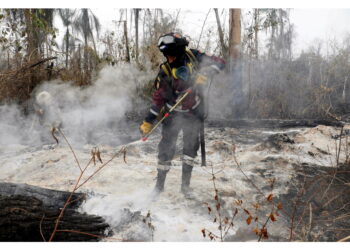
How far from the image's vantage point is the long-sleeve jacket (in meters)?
2.87

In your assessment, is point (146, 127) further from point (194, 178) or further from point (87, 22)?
point (87, 22)

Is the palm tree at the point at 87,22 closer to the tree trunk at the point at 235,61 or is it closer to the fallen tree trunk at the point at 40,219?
the fallen tree trunk at the point at 40,219

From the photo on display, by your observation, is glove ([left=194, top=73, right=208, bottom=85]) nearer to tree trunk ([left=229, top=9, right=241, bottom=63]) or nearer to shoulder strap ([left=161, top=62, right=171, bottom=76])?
shoulder strap ([left=161, top=62, right=171, bottom=76])

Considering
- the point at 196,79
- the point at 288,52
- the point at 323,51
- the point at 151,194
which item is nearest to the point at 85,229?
the point at 151,194

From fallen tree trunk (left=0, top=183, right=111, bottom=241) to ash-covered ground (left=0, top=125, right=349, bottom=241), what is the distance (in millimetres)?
139

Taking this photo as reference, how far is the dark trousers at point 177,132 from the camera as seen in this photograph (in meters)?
3.04

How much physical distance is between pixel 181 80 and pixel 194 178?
1.22 meters

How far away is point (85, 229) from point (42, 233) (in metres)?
0.31

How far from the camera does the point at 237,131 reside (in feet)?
16.1

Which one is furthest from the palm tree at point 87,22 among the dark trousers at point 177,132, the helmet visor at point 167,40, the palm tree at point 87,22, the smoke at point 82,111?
the dark trousers at point 177,132

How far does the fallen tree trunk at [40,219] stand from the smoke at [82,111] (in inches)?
70.9

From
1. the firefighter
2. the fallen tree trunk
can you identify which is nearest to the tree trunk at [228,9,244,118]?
the firefighter

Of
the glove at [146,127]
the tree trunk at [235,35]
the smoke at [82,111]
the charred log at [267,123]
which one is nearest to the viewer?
the glove at [146,127]

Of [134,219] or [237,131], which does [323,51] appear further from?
[134,219]
